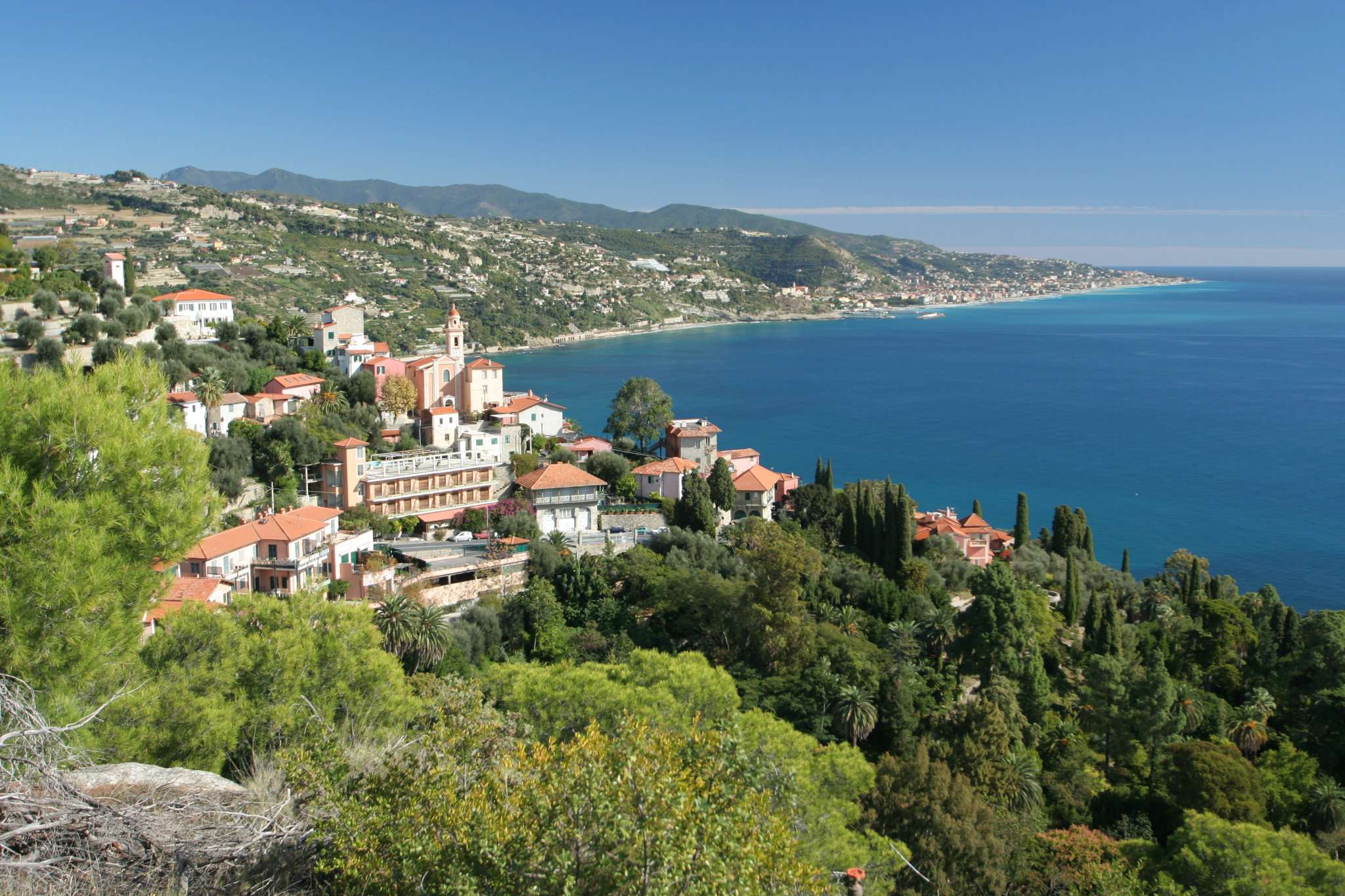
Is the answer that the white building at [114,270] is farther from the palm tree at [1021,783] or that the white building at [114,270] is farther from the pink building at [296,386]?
the palm tree at [1021,783]

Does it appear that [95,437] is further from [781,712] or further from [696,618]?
[696,618]

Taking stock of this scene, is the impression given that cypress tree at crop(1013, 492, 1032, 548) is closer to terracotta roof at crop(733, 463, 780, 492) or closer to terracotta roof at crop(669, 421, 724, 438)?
terracotta roof at crop(733, 463, 780, 492)

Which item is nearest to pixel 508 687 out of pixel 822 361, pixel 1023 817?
pixel 1023 817

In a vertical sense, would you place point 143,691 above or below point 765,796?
below

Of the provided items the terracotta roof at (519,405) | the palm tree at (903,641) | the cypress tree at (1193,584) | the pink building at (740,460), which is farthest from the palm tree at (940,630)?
the terracotta roof at (519,405)

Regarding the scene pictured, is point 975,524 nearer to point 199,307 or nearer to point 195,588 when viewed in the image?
point 195,588

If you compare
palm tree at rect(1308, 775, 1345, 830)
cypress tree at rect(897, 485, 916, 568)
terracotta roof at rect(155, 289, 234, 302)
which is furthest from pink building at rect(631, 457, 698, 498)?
terracotta roof at rect(155, 289, 234, 302)
